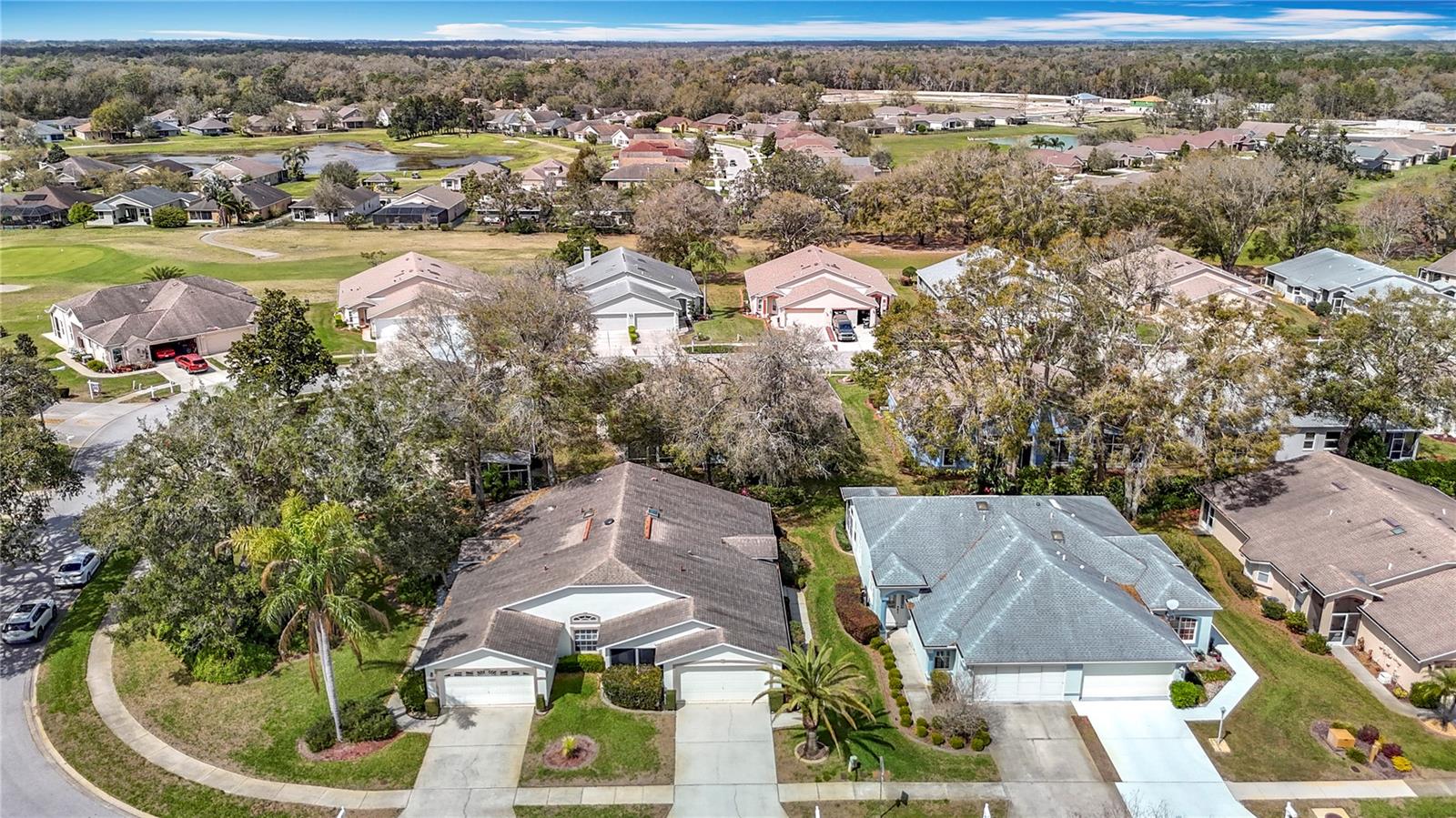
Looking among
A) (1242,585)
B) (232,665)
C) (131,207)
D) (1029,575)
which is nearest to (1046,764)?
(1029,575)

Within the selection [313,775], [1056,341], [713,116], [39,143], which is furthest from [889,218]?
[39,143]

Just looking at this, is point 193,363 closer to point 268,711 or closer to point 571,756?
point 268,711

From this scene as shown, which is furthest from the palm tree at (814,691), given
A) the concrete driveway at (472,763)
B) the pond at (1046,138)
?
the pond at (1046,138)

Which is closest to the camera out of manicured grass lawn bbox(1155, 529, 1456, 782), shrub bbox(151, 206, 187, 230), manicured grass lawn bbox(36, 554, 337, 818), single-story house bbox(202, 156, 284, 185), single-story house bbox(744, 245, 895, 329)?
manicured grass lawn bbox(36, 554, 337, 818)

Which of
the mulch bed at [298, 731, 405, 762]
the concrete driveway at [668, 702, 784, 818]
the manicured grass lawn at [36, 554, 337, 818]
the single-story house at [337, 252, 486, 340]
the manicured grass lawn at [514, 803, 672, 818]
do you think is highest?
the single-story house at [337, 252, 486, 340]

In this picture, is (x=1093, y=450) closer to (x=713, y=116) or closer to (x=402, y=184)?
(x=402, y=184)

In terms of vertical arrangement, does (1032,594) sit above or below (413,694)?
above

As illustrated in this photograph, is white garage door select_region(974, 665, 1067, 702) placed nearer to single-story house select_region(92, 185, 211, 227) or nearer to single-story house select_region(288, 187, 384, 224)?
single-story house select_region(288, 187, 384, 224)

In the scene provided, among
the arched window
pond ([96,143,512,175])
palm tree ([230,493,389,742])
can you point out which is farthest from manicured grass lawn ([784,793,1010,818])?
pond ([96,143,512,175])
